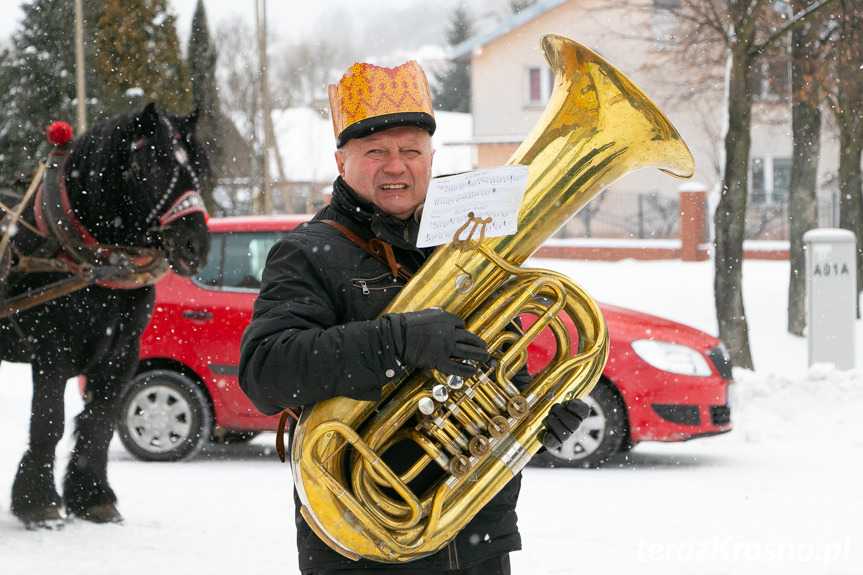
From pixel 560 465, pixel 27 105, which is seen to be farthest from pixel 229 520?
pixel 27 105

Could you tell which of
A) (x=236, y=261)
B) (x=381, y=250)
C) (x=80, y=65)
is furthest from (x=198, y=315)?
(x=80, y=65)

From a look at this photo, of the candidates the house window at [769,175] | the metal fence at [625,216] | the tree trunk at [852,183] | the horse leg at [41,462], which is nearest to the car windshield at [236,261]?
the horse leg at [41,462]

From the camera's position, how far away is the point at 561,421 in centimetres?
236

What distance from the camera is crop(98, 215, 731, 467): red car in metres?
6.39

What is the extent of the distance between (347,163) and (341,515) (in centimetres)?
80

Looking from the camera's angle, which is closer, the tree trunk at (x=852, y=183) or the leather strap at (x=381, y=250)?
the leather strap at (x=381, y=250)

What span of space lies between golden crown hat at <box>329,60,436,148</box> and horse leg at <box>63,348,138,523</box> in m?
3.13

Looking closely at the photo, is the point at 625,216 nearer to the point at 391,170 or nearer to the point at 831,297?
the point at 831,297

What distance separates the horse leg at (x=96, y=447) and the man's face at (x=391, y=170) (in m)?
3.13

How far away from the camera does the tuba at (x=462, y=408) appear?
2.21 m

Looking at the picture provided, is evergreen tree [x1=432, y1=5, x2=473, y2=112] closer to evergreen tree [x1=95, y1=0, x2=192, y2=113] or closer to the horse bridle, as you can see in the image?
evergreen tree [x1=95, y1=0, x2=192, y2=113]

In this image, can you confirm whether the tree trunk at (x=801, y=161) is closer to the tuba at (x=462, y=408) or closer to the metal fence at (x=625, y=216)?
the metal fence at (x=625, y=216)

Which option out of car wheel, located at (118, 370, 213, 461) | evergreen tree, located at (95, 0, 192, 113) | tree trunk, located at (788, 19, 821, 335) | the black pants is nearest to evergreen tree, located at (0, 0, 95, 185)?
evergreen tree, located at (95, 0, 192, 113)

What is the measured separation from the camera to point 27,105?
16859mm
